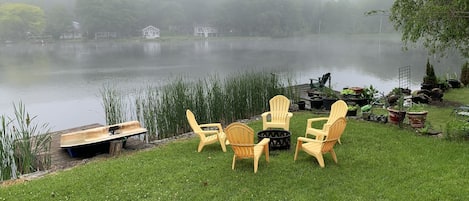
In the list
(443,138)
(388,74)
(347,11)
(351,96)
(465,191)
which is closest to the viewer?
(465,191)

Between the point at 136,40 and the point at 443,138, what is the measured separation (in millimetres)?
41390

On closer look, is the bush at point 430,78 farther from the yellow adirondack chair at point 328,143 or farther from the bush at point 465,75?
the yellow adirondack chair at point 328,143

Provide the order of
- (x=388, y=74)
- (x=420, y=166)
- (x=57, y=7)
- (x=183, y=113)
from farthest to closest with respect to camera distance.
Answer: (x=57, y=7), (x=388, y=74), (x=183, y=113), (x=420, y=166)

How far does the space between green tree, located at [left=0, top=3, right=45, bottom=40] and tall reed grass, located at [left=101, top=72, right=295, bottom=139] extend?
29252 mm

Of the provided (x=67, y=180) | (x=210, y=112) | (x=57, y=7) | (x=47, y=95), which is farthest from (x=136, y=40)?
(x=67, y=180)

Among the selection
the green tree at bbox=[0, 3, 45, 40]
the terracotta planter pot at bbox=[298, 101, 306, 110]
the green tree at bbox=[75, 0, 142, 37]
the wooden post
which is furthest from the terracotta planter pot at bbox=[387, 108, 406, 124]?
the green tree at bbox=[75, 0, 142, 37]

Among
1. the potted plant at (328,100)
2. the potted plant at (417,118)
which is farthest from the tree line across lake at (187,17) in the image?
the potted plant at (417,118)

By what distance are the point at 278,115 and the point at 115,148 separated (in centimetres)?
302

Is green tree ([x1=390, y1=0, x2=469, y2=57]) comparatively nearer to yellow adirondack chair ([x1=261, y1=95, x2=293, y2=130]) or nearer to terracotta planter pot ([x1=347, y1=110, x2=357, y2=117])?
terracotta planter pot ([x1=347, y1=110, x2=357, y2=117])

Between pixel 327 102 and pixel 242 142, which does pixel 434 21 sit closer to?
pixel 327 102

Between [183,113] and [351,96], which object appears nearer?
[183,113]

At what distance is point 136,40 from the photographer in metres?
43.3

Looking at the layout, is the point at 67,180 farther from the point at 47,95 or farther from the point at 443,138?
the point at 47,95

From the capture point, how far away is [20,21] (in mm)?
32438
